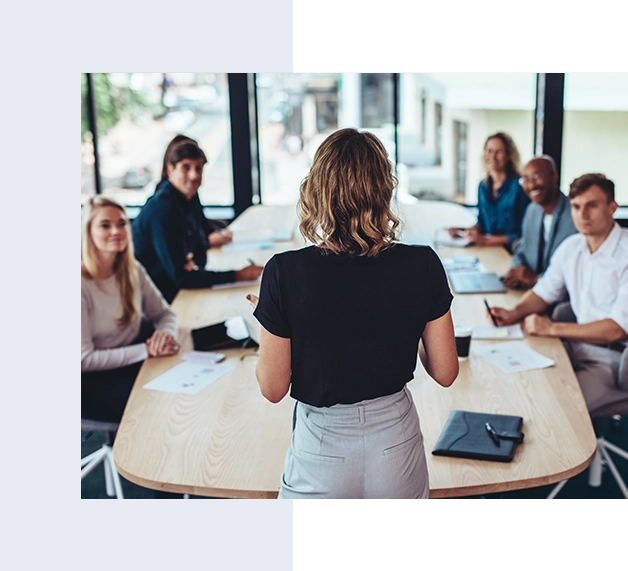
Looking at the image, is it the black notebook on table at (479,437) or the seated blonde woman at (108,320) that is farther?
the seated blonde woman at (108,320)

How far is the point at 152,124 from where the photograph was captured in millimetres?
5637

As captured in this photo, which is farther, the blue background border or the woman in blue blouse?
the woman in blue blouse

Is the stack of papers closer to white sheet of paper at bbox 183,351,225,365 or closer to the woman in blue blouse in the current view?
the woman in blue blouse

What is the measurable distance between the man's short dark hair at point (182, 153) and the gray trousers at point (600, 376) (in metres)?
1.93

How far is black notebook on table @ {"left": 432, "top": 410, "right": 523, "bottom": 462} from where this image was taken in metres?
2.17

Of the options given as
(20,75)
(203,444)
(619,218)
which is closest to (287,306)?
(203,444)

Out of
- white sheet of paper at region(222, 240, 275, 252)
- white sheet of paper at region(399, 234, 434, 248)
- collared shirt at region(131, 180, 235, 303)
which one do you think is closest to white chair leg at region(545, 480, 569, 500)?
collared shirt at region(131, 180, 235, 303)

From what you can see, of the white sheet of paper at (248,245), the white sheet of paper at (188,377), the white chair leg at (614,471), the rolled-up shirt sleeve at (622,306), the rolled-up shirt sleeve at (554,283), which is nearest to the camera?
the white sheet of paper at (188,377)

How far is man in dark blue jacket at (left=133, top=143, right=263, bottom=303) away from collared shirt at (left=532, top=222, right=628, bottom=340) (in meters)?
1.36

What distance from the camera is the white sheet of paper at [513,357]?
2758mm

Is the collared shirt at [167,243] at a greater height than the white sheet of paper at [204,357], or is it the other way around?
the collared shirt at [167,243]

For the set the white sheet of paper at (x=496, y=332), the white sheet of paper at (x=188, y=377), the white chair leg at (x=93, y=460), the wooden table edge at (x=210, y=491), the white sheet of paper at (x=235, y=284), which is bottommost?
the white chair leg at (x=93, y=460)

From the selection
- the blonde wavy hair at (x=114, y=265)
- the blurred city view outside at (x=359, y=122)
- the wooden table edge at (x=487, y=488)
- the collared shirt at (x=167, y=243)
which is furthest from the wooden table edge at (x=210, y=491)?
the collared shirt at (x=167, y=243)

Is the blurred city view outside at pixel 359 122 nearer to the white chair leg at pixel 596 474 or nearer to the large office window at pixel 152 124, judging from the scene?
the large office window at pixel 152 124
